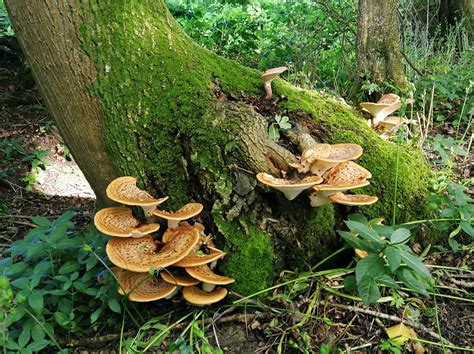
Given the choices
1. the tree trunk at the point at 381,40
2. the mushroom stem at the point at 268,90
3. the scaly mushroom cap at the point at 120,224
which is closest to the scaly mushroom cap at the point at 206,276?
the scaly mushroom cap at the point at 120,224

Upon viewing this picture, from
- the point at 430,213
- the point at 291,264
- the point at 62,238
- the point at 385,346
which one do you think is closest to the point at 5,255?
the point at 62,238

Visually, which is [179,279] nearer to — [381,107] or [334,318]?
[334,318]

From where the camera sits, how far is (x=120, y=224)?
9.46 ft

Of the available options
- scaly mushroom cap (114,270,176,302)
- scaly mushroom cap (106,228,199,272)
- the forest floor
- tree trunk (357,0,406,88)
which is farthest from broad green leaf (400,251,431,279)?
tree trunk (357,0,406,88)

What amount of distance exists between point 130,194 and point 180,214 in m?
0.41

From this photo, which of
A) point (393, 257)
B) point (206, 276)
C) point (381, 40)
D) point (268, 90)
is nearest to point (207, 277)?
point (206, 276)

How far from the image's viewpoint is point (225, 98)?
3365mm

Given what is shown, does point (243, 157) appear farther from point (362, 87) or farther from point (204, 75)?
point (362, 87)

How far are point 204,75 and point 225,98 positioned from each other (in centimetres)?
25

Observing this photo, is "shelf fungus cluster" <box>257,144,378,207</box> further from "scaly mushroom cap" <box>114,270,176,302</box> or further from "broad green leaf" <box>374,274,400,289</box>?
"scaly mushroom cap" <box>114,270,176,302</box>

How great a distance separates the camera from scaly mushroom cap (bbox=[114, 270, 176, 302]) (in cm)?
266

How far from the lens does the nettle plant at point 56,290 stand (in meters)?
2.58

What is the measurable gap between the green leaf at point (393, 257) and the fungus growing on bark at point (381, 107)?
2.07 meters

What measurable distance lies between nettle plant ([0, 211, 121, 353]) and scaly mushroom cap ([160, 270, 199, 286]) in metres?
0.35
